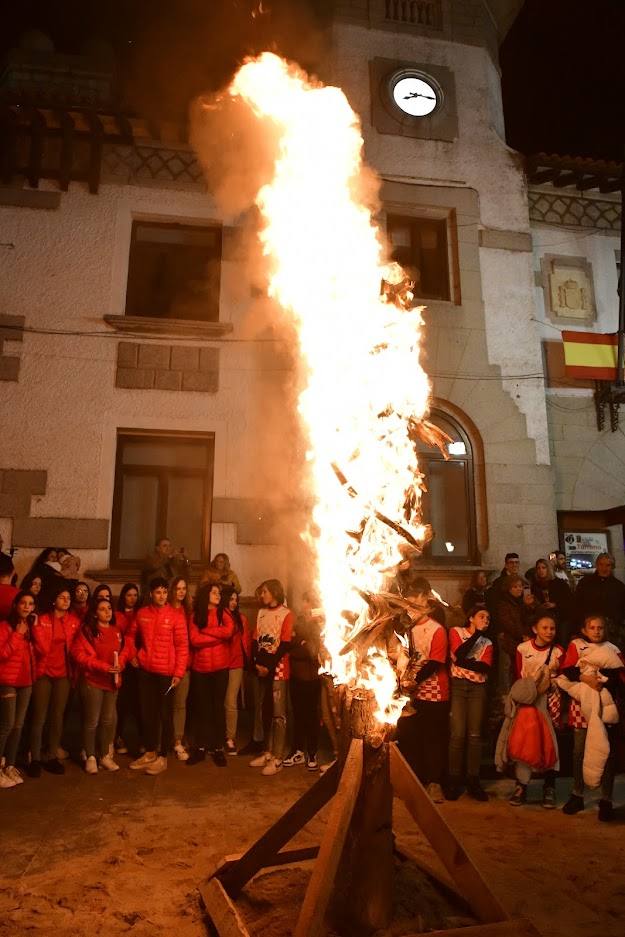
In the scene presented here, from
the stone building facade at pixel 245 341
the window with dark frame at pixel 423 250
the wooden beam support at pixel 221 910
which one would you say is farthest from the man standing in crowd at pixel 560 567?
the wooden beam support at pixel 221 910

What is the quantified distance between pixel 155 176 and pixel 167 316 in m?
2.44

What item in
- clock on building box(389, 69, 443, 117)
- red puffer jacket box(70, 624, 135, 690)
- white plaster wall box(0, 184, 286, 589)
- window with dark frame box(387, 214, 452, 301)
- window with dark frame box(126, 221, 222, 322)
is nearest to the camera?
red puffer jacket box(70, 624, 135, 690)

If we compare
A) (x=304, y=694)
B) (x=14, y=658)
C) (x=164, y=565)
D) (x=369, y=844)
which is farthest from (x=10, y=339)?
(x=369, y=844)

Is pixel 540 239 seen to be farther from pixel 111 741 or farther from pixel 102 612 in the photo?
pixel 111 741

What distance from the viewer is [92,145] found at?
33.5 feet

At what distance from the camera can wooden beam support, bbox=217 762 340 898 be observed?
3.71m

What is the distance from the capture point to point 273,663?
713 centimetres

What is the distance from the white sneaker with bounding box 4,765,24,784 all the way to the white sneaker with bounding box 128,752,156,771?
3.52 feet

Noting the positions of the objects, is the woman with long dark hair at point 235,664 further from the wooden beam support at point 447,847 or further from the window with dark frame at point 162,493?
the wooden beam support at point 447,847

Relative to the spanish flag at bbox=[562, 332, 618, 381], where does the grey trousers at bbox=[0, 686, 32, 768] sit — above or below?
below

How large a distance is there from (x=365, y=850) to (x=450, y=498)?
7.31 meters

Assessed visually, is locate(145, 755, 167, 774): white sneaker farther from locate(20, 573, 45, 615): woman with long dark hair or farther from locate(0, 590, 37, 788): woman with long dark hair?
locate(20, 573, 45, 615): woman with long dark hair

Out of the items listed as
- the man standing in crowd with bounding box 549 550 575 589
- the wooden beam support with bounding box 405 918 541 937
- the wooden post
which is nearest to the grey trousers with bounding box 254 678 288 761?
the wooden post

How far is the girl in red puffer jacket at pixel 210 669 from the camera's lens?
7.11 metres
